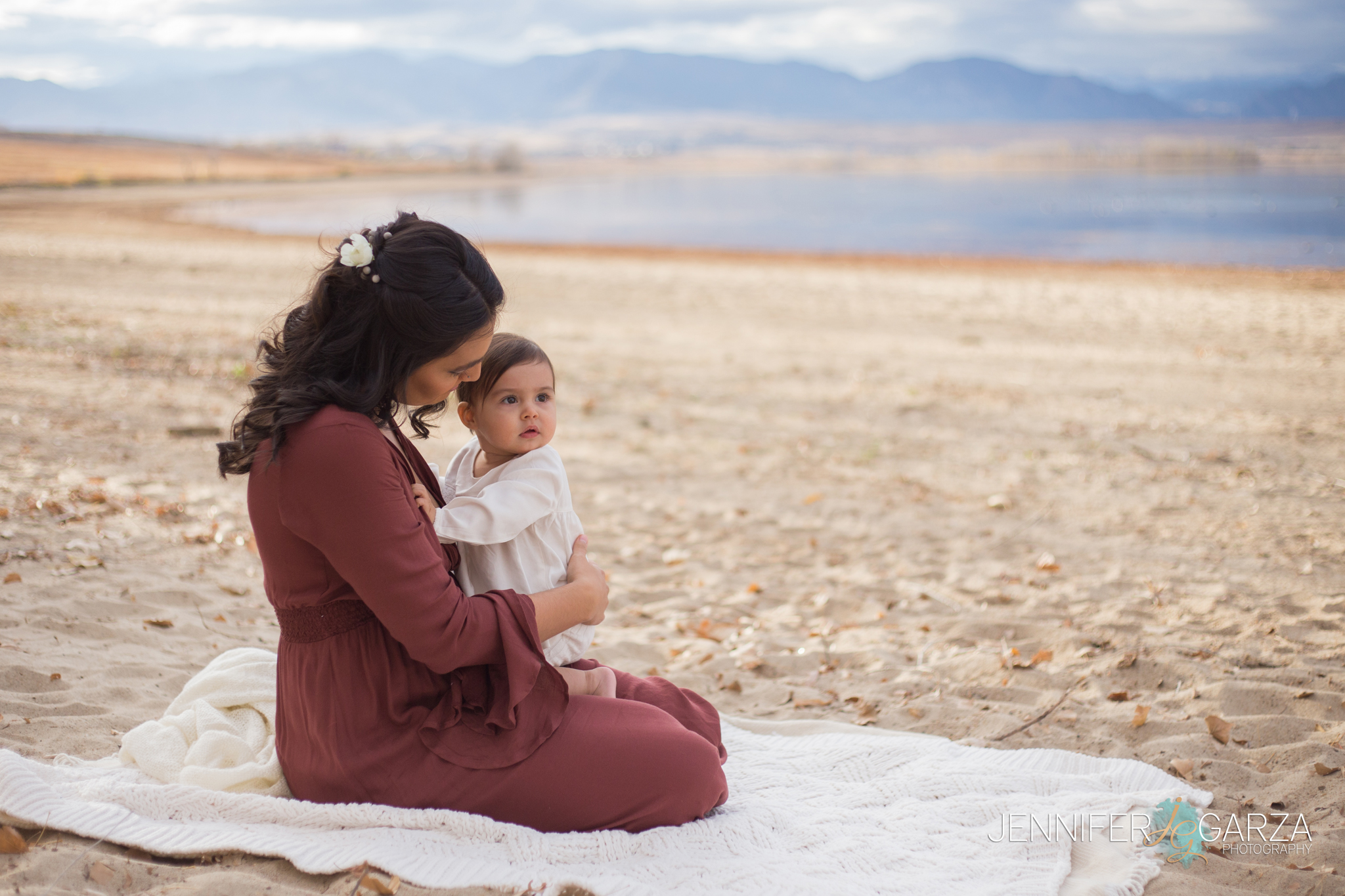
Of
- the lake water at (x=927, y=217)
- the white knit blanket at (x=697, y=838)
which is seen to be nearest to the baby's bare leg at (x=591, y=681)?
the white knit blanket at (x=697, y=838)

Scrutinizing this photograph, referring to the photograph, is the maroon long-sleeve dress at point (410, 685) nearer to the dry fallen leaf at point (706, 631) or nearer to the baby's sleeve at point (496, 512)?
the baby's sleeve at point (496, 512)

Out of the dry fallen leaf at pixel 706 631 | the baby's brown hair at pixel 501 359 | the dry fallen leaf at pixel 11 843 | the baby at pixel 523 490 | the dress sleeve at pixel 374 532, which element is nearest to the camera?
the dress sleeve at pixel 374 532

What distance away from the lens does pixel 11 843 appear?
2316 mm

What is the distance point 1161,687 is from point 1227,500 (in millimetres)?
2811

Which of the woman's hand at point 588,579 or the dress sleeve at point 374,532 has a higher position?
the dress sleeve at point 374,532

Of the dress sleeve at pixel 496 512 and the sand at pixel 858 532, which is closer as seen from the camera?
the dress sleeve at pixel 496 512

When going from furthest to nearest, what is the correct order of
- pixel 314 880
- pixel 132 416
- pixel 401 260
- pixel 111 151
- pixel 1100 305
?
1. pixel 111 151
2. pixel 1100 305
3. pixel 132 416
4. pixel 314 880
5. pixel 401 260

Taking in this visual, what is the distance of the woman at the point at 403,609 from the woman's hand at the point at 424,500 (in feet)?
0.22

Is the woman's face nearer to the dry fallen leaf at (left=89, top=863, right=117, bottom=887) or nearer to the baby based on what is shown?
the baby

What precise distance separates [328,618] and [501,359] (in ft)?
2.86

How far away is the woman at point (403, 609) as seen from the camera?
6.89 feet

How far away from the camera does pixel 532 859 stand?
2.37 m

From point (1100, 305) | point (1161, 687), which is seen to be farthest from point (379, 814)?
point (1100, 305)

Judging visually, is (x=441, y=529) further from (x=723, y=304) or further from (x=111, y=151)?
(x=111, y=151)
